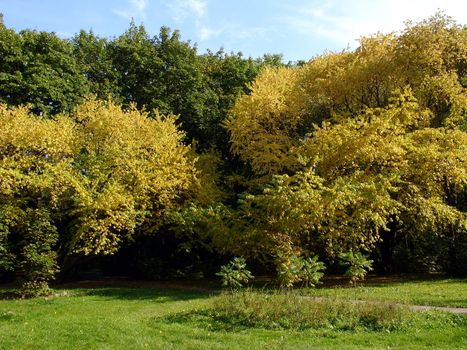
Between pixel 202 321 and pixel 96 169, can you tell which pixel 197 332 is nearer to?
pixel 202 321

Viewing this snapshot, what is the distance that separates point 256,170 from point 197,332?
47.2 ft

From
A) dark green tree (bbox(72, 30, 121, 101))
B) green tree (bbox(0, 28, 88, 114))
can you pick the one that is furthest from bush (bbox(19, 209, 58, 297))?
dark green tree (bbox(72, 30, 121, 101))

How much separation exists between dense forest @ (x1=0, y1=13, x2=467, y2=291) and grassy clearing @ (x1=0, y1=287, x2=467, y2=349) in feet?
18.5

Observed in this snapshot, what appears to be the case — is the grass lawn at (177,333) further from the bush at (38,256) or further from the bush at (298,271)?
the bush at (298,271)

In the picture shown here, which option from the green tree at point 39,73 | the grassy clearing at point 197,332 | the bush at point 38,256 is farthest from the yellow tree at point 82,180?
the grassy clearing at point 197,332

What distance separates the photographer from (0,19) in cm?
3212

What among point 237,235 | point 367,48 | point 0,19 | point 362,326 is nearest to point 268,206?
point 237,235

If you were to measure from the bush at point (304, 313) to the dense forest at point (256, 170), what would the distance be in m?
5.13

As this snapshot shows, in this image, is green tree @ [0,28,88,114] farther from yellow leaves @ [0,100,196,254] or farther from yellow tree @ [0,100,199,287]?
yellow tree @ [0,100,199,287]

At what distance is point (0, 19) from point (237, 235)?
79.0ft

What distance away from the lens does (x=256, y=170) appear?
78.4ft

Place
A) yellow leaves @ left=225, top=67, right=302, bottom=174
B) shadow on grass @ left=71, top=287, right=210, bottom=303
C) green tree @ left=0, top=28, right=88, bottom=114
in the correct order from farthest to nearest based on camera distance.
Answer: green tree @ left=0, top=28, right=88, bottom=114
yellow leaves @ left=225, top=67, right=302, bottom=174
shadow on grass @ left=71, top=287, right=210, bottom=303

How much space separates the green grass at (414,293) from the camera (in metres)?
13.7

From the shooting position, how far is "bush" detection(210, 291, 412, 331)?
34.4ft
